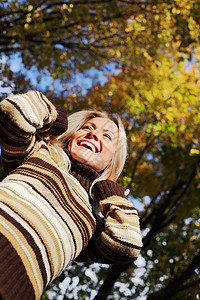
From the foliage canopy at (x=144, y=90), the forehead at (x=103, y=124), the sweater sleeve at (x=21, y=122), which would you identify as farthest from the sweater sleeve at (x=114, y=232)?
the foliage canopy at (x=144, y=90)

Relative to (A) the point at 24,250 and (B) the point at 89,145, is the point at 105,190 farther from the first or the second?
(A) the point at 24,250

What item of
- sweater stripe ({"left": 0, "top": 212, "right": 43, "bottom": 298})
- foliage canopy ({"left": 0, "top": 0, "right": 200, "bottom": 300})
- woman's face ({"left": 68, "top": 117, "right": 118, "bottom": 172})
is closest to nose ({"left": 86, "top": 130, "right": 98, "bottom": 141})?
woman's face ({"left": 68, "top": 117, "right": 118, "bottom": 172})

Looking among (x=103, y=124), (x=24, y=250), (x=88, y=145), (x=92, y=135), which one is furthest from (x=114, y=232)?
(x=103, y=124)

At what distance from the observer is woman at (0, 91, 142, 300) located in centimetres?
154

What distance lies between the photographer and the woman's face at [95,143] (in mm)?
2295

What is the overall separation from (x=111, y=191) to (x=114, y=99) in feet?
17.0

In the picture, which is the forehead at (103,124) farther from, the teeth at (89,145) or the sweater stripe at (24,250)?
the sweater stripe at (24,250)

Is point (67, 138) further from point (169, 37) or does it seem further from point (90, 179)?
point (169, 37)

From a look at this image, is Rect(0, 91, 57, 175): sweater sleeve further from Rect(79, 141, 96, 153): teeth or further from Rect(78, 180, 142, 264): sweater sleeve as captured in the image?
Rect(78, 180, 142, 264): sweater sleeve

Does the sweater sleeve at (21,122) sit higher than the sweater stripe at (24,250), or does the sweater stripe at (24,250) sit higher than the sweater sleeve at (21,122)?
the sweater sleeve at (21,122)

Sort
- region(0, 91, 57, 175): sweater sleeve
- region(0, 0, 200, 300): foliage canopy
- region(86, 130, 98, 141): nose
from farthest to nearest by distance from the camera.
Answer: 1. region(0, 0, 200, 300): foliage canopy
2. region(86, 130, 98, 141): nose
3. region(0, 91, 57, 175): sweater sleeve

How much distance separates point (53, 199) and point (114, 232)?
0.44 metres

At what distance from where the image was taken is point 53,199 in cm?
182

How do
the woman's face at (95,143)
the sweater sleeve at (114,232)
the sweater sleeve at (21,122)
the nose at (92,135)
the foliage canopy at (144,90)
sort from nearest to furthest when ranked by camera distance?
1. the sweater sleeve at (21,122)
2. the sweater sleeve at (114,232)
3. the woman's face at (95,143)
4. the nose at (92,135)
5. the foliage canopy at (144,90)
